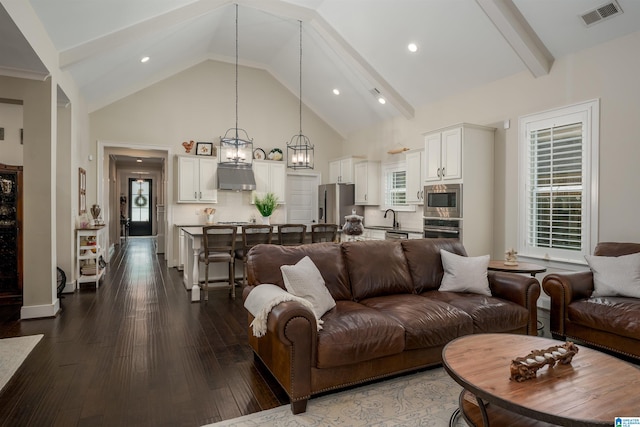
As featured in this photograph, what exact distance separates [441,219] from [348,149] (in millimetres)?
4169

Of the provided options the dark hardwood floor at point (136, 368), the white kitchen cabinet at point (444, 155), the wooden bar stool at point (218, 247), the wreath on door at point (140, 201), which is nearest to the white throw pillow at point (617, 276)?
the white kitchen cabinet at point (444, 155)

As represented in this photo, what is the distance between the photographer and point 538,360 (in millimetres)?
1802

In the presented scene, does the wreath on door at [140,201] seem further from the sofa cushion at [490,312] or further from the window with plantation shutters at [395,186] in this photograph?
the sofa cushion at [490,312]

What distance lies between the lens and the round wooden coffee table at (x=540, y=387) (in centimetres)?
149

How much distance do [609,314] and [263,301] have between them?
2775mm

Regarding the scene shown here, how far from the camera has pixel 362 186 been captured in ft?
25.6

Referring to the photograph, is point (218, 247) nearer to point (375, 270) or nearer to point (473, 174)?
point (375, 270)

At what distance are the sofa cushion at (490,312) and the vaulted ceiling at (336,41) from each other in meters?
3.15

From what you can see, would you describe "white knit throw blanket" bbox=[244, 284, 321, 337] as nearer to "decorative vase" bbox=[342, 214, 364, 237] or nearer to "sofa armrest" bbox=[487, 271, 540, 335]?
"decorative vase" bbox=[342, 214, 364, 237]

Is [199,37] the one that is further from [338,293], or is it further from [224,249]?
[338,293]

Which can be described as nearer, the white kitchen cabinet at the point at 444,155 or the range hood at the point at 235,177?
the white kitchen cabinet at the point at 444,155

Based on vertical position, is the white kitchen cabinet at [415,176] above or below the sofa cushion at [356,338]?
above

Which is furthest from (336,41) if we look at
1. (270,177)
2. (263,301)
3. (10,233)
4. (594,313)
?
(10,233)

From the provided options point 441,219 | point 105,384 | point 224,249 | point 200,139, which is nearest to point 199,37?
point 200,139
